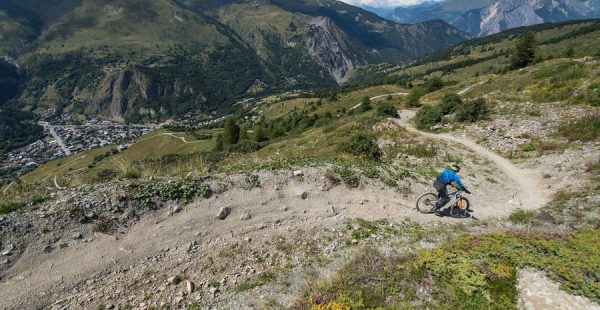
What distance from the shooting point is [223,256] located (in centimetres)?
1165

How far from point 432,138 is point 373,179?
17.6 meters

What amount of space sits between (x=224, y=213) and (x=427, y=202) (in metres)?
10.4

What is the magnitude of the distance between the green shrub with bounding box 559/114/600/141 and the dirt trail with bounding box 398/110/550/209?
19.0 ft

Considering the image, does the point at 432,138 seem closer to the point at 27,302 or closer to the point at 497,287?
the point at 497,287

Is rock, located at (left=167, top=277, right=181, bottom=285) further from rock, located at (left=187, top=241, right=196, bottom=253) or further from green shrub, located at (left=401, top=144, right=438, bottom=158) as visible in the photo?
green shrub, located at (left=401, top=144, right=438, bottom=158)

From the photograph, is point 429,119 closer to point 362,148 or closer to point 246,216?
point 362,148

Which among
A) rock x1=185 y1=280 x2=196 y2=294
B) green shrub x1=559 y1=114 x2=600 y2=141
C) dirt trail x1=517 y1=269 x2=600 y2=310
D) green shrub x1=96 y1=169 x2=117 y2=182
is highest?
green shrub x1=96 y1=169 x2=117 y2=182

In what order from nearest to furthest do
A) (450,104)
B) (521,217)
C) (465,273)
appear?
(465,273), (521,217), (450,104)

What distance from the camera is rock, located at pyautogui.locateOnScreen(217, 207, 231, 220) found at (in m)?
13.3

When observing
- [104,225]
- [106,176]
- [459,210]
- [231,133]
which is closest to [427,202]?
[459,210]

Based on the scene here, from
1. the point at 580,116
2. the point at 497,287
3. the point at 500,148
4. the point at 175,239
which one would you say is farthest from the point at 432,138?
the point at 175,239

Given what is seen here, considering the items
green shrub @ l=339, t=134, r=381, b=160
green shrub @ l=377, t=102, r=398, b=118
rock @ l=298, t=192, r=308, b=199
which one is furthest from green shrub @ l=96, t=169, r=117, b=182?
green shrub @ l=377, t=102, r=398, b=118

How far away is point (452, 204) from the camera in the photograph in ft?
51.9

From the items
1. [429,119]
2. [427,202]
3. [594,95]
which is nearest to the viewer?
[427,202]
